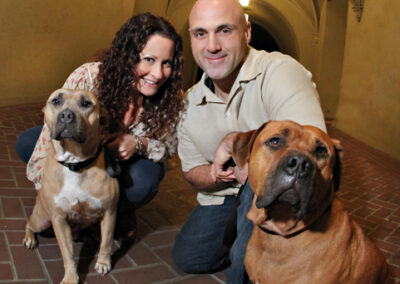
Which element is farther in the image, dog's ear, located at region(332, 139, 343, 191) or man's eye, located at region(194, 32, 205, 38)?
man's eye, located at region(194, 32, 205, 38)

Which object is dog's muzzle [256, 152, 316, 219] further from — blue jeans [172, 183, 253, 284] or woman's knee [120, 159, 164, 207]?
woman's knee [120, 159, 164, 207]

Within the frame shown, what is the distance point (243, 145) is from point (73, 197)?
3.84ft

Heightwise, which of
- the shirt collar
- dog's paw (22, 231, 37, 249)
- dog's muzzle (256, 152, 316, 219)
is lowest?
dog's paw (22, 231, 37, 249)

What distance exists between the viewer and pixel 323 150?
172 cm

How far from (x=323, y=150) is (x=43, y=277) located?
1872 mm

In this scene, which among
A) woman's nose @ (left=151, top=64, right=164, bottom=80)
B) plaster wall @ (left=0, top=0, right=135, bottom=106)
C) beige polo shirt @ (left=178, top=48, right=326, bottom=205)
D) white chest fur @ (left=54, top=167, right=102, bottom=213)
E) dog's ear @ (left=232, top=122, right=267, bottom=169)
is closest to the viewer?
dog's ear @ (left=232, top=122, right=267, bottom=169)

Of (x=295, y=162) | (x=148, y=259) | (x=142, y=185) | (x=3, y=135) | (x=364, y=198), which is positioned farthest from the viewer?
(x=3, y=135)

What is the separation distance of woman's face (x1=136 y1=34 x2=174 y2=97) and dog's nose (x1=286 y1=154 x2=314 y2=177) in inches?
59.1

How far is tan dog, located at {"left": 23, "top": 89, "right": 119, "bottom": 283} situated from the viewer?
91.6 inches

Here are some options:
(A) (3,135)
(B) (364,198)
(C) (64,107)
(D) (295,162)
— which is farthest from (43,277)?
(B) (364,198)

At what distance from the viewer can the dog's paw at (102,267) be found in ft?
8.29

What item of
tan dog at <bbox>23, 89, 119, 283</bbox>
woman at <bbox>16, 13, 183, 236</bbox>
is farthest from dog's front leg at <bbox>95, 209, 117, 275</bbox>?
woman at <bbox>16, 13, 183, 236</bbox>

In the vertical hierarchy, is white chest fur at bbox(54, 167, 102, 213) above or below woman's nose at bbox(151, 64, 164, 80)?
below

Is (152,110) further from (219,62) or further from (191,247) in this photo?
(191,247)
